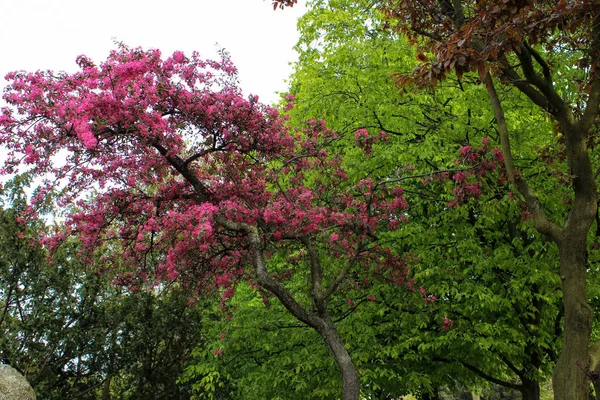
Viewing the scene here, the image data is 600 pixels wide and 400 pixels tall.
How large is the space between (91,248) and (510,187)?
9222 mm

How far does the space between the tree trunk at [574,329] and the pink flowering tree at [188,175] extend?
3346 millimetres

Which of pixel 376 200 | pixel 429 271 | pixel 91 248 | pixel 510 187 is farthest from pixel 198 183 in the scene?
pixel 510 187

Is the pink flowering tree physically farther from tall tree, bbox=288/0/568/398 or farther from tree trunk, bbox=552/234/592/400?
tree trunk, bbox=552/234/592/400

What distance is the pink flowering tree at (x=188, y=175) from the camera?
334 inches

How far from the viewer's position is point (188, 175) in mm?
9969

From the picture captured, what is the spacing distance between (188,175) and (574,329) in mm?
6904

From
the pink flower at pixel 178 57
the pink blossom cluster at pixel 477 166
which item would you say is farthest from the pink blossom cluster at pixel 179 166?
the pink blossom cluster at pixel 477 166

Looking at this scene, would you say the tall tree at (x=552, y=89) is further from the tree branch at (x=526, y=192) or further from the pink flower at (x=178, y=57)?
the pink flower at (x=178, y=57)

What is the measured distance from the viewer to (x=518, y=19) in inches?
258

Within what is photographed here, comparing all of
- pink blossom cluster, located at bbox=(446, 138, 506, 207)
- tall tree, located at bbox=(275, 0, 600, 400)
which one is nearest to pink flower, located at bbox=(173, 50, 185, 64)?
tall tree, located at bbox=(275, 0, 600, 400)

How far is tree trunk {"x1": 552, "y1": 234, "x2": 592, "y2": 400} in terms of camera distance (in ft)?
23.1

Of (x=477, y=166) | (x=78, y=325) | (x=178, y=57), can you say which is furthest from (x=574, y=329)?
(x=78, y=325)

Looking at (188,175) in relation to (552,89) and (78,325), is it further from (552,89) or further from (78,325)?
(78,325)

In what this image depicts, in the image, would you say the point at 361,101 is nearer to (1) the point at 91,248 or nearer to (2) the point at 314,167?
(2) the point at 314,167
